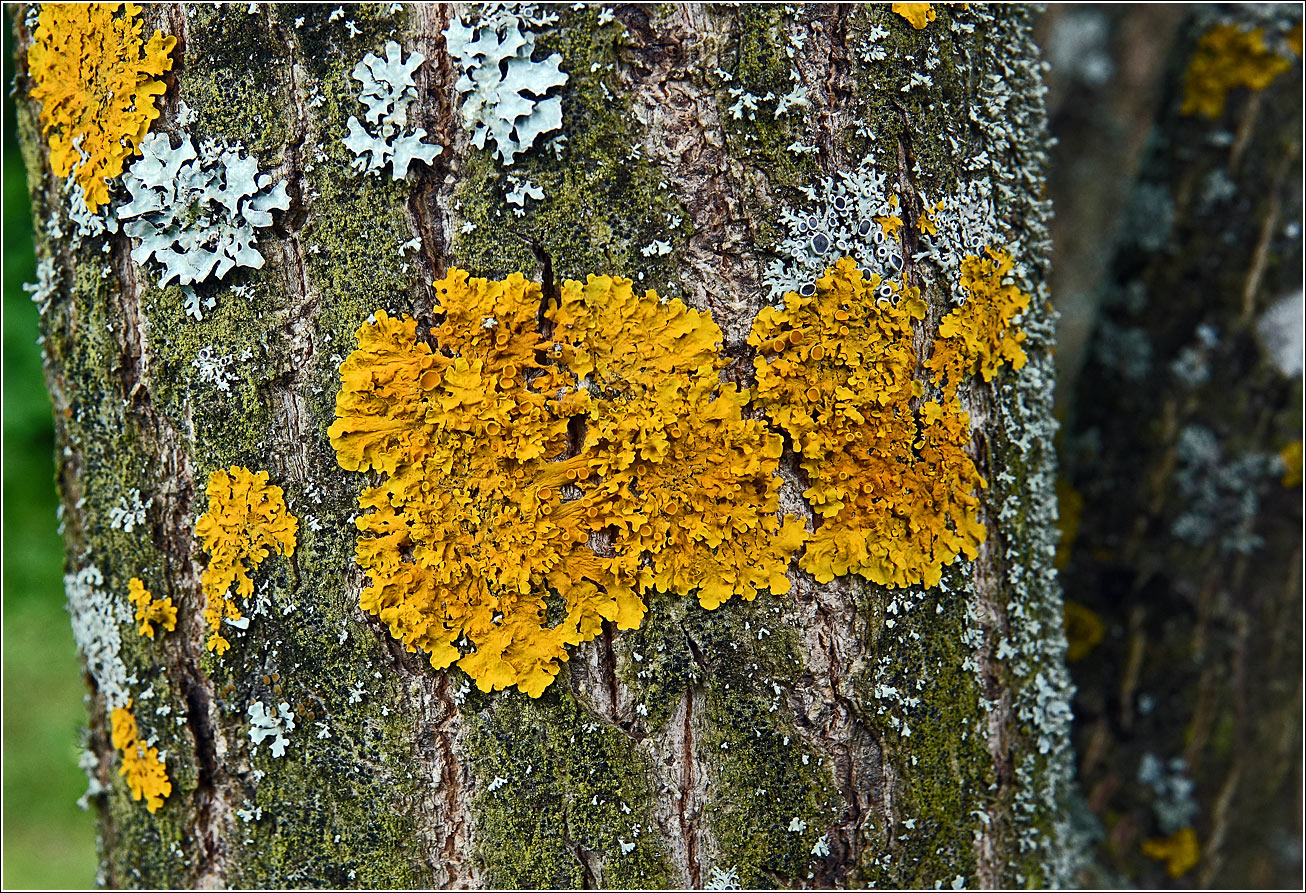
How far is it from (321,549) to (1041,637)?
3.80 feet

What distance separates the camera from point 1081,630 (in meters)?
2.14

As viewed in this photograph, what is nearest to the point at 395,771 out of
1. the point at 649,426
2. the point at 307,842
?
the point at 307,842

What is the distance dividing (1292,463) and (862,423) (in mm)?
1430

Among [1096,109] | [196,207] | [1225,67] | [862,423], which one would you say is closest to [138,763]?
[196,207]

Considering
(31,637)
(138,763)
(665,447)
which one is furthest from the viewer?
(31,637)

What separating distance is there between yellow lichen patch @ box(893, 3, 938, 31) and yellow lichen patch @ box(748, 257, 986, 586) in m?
0.37

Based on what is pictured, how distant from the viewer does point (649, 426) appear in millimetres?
1124

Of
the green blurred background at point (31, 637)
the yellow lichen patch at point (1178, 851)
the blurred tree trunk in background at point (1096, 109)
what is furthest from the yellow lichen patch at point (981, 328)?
the green blurred background at point (31, 637)

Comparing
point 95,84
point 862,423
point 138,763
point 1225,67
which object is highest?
point 1225,67

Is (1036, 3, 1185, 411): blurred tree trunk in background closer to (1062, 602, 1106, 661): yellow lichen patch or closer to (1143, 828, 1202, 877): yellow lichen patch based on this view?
(1062, 602, 1106, 661): yellow lichen patch

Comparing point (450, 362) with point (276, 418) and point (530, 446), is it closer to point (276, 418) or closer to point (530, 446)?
point (530, 446)

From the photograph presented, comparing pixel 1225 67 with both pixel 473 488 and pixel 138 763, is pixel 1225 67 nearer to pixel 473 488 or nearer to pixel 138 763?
pixel 473 488

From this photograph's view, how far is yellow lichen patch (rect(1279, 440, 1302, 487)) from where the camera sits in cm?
194

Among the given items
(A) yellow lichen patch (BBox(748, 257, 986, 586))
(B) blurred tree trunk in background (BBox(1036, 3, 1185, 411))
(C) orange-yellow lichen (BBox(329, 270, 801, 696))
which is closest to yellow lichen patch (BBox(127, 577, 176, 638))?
(C) orange-yellow lichen (BBox(329, 270, 801, 696))
